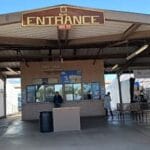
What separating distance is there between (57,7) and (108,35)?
5624mm

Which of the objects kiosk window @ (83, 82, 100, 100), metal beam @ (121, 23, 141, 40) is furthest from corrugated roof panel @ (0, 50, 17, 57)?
metal beam @ (121, 23, 141, 40)

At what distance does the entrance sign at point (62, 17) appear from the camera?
14477 millimetres

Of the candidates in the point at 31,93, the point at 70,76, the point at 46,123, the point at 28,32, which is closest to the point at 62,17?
the point at 28,32

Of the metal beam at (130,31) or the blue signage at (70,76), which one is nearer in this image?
the metal beam at (130,31)

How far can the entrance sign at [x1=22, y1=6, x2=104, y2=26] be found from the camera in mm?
14477

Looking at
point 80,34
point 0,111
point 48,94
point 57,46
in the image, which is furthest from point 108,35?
point 0,111

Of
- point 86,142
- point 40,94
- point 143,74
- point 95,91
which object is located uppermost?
point 143,74

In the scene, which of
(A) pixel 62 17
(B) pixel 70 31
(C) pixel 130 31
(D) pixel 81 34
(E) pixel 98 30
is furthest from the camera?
(D) pixel 81 34

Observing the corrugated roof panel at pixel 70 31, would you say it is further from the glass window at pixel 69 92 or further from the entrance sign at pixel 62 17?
the glass window at pixel 69 92

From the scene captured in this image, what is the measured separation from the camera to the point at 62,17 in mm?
14578

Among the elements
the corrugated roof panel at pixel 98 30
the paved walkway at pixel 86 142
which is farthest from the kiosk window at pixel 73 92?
the paved walkway at pixel 86 142

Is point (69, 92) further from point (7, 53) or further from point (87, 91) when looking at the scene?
point (7, 53)

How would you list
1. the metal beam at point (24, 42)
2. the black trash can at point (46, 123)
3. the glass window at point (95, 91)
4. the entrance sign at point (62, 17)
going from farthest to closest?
the glass window at point (95, 91)
the metal beam at point (24, 42)
the black trash can at point (46, 123)
the entrance sign at point (62, 17)

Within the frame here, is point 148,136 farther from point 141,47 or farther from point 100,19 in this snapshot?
point 141,47
